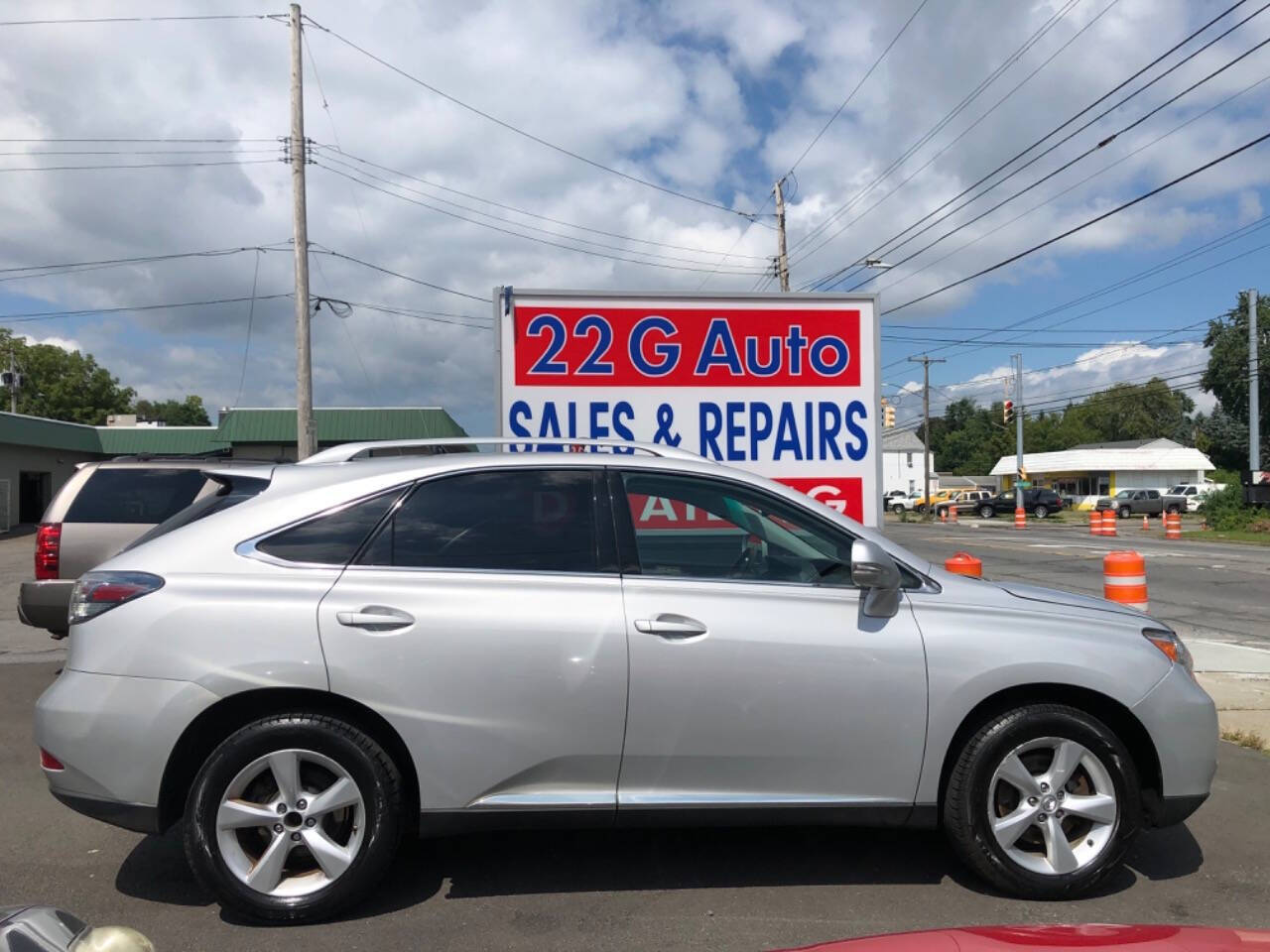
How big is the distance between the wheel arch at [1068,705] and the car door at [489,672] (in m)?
1.34

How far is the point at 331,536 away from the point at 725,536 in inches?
65.6

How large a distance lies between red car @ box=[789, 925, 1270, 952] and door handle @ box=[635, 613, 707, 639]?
1.49 m

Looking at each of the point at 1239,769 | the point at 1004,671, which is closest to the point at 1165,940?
the point at 1004,671

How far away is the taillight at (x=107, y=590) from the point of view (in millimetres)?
3611

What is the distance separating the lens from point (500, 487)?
3984 millimetres

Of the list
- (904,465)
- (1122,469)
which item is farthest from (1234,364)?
(904,465)

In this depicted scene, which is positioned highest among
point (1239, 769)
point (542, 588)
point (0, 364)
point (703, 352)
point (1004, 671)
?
A: point (0, 364)

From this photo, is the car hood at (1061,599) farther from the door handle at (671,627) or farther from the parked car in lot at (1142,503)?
the parked car in lot at (1142,503)

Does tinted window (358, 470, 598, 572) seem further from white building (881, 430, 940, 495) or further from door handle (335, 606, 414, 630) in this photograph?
white building (881, 430, 940, 495)

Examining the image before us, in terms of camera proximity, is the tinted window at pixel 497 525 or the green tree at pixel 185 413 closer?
the tinted window at pixel 497 525

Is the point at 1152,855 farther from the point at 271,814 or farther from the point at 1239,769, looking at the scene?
the point at 271,814

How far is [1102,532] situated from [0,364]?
68839 mm

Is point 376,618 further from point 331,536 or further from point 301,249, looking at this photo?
point 301,249

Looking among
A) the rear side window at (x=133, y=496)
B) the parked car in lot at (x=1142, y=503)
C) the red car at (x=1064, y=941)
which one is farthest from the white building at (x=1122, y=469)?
the red car at (x=1064, y=941)
